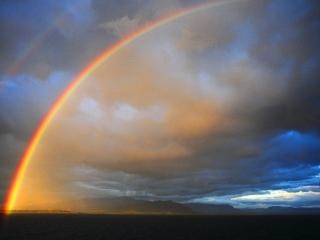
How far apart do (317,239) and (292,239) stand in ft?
27.0

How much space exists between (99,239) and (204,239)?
3788 centimetres

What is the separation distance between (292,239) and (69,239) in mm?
79679

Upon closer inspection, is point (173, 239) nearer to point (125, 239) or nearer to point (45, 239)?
point (125, 239)

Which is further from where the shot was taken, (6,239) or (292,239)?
(292,239)

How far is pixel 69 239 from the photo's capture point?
11194 centimetres

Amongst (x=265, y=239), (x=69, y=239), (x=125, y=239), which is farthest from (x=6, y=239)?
(x=265, y=239)

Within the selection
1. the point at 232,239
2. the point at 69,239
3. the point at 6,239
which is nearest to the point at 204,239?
the point at 232,239

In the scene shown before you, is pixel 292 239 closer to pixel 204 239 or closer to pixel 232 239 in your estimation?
pixel 232 239

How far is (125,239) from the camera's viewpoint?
11350 cm

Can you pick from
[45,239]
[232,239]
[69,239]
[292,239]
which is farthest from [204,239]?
[45,239]

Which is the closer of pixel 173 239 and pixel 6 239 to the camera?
pixel 6 239

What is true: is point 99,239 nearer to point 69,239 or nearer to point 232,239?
point 69,239

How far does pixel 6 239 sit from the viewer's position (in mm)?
108125

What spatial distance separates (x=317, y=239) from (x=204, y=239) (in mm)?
39509
